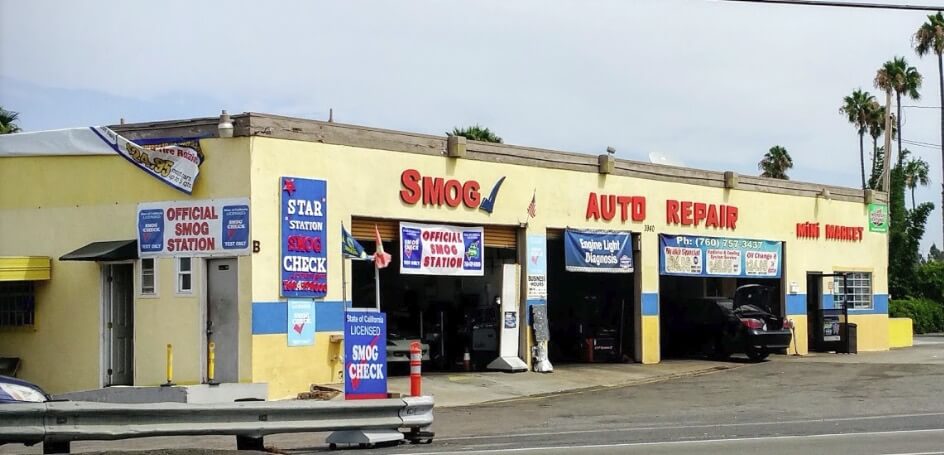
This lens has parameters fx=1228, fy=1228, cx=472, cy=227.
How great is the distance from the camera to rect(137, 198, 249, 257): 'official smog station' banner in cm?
2123

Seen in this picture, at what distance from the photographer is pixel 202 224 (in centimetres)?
2159

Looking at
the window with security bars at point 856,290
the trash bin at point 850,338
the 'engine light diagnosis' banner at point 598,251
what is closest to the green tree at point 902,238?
the window with security bars at point 856,290

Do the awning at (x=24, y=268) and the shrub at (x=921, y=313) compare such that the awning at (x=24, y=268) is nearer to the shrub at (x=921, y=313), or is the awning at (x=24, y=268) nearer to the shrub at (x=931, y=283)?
the shrub at (x=921, y=313)

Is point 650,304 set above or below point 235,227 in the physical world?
below

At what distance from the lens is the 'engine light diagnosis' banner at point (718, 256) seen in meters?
30.3

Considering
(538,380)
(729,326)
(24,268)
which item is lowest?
(538,380)

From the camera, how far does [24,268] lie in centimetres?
2286

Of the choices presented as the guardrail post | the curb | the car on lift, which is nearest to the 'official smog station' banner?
the curb

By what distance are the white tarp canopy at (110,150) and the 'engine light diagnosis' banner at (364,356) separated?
6.57 metres

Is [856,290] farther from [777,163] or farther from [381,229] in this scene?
[777,163]

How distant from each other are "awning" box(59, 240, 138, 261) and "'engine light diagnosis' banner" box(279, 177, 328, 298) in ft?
9.33

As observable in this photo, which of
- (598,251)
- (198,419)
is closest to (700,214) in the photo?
(598,251)

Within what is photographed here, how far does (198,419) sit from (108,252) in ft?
30.7

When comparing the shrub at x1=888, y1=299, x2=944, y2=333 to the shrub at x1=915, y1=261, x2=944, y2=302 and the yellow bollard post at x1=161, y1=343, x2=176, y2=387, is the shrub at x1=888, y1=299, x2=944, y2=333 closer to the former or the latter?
the shrub at x1=915, y1=261, x2=944, y2=302
